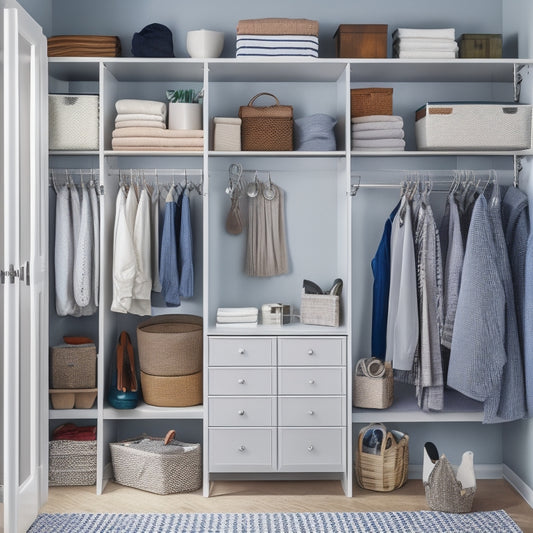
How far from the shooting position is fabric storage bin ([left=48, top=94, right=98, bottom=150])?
3854 millimetres

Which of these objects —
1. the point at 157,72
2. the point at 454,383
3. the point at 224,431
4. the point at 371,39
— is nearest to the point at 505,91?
the point at 371,39

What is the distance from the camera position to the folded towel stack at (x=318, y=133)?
395 centimetres

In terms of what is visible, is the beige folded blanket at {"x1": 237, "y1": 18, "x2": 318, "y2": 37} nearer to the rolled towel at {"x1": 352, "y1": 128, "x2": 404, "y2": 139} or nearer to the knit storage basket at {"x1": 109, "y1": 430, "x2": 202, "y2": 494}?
the rolled towel at {"x1": 352, "y1": 128, "x2": 404, "y2": 139}

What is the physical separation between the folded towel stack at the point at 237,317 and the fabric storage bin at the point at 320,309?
0.27m

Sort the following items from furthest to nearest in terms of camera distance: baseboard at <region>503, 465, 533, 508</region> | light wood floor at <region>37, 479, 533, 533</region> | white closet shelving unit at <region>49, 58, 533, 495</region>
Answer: white closet shelving unit at <region>49, 58, 533, 495</region>
baseboard at <region>503, 465, 533, 508</region>
light wood floor at <region>37, 479, 533, 533</region>

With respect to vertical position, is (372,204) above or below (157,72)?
below

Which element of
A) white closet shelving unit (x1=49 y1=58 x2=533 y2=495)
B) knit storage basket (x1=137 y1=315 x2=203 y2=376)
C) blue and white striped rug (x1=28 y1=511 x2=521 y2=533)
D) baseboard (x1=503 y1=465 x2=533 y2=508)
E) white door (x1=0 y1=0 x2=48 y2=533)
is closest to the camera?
white door (x1=0 y1=0 x2=48 y2=533)

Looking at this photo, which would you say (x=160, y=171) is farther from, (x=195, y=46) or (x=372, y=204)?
(x=372, y=204)

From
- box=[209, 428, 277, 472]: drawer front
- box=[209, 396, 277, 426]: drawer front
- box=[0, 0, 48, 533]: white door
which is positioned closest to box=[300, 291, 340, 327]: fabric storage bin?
box=[209, 396, 277, 426]: drawer front

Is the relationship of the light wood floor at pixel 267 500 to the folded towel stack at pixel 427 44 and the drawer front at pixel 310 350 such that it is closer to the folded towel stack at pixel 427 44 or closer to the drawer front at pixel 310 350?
the drawer front at pixel 310 350

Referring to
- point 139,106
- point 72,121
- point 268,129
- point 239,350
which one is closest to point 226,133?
point 268,129

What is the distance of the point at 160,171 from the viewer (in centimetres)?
414

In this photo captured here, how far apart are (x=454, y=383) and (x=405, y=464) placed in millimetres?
585

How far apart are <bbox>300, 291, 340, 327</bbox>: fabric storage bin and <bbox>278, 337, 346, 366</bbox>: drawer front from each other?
14cm
